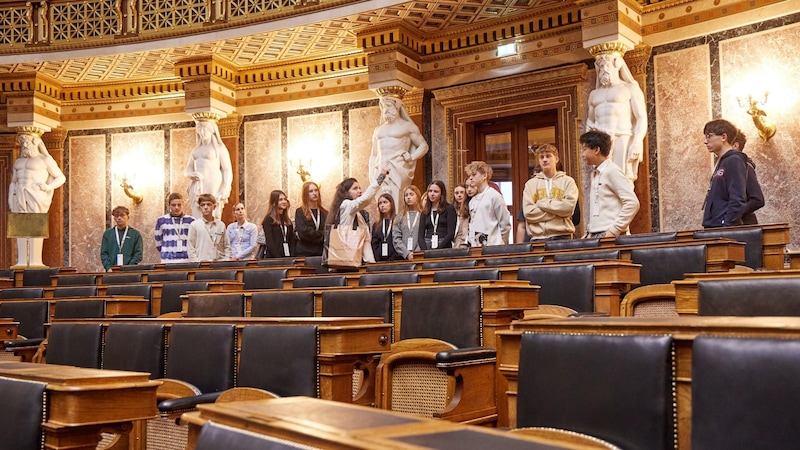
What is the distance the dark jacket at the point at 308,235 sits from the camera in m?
7.04

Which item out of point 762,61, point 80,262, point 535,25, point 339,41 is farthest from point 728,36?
point 80,262

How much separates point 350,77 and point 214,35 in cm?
170

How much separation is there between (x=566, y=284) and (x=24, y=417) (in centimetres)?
226

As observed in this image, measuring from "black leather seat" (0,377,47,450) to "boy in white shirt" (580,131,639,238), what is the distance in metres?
3.74

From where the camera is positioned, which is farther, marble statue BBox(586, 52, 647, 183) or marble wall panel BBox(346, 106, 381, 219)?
marble wall panel BBox(346, 106, 381, 219)

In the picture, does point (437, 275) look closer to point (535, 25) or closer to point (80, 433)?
point (80, 433)

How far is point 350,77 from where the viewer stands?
33.3 feet

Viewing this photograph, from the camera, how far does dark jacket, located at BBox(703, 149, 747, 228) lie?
15.9 ft

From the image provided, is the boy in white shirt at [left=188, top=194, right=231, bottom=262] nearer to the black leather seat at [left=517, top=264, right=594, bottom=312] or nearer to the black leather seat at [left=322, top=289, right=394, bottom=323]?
→ the black leather seat at [left=322, top=289, right=394, bottom=323]

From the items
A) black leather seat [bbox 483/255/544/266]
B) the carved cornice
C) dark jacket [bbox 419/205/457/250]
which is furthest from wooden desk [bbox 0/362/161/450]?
the carved cornice

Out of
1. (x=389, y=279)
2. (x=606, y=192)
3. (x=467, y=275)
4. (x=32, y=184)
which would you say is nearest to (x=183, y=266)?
(x=389, y=279)

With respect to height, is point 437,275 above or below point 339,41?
below

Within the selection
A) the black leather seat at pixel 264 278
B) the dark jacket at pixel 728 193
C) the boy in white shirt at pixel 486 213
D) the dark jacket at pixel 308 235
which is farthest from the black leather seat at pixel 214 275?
the dark jacket at pixel 728 193

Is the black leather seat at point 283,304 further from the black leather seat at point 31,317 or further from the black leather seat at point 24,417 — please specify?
the black leather seat at point 31,317
